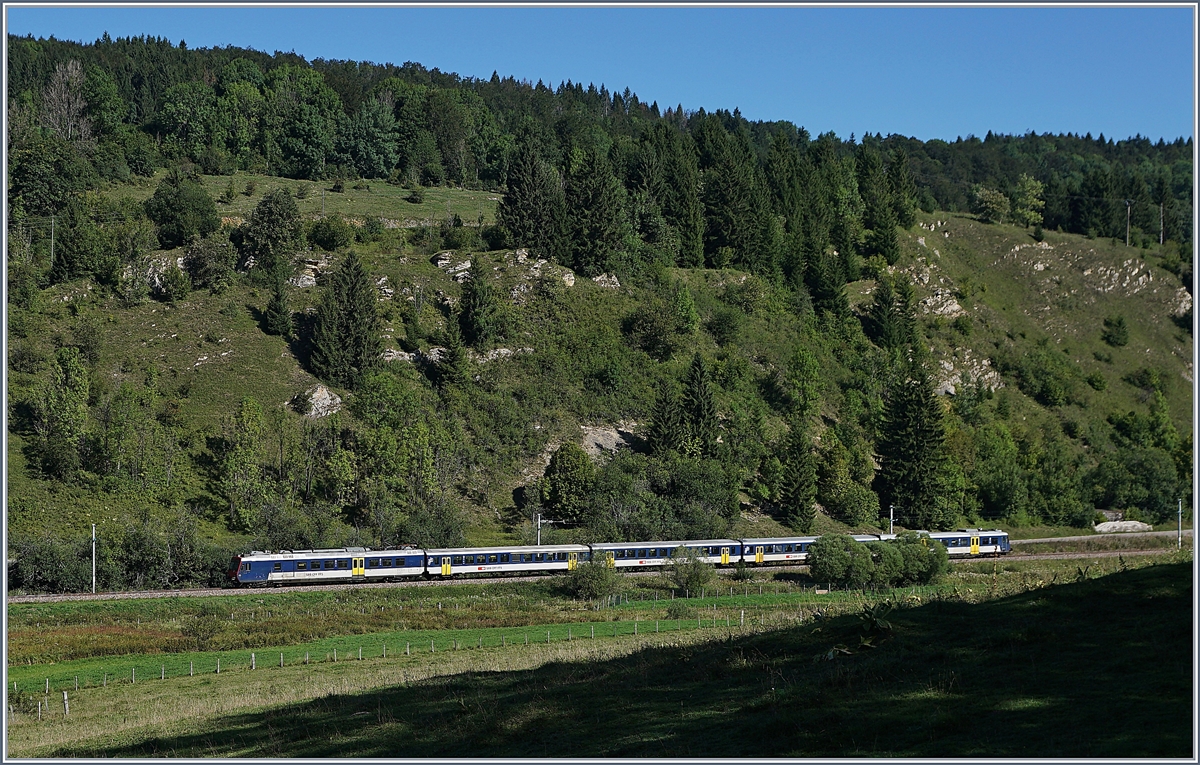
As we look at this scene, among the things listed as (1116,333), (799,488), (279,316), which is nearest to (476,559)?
(799,488)

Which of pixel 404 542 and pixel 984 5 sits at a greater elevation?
pixel 984 5

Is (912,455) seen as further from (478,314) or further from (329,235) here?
(329,235)

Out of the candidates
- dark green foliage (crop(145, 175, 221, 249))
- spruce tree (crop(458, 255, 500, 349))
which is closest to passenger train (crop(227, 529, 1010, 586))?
spruce tree (crop(458, 255, 500, 349))

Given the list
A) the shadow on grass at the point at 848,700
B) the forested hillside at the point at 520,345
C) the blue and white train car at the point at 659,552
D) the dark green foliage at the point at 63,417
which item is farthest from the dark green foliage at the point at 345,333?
the shadow on grass at the point at 848,700

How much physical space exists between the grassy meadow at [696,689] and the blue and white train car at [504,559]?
1964 centimetres

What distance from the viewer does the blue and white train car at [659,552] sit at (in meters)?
70.1

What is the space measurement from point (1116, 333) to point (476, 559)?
103308 mm

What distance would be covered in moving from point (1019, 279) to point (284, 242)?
98654 millimetres

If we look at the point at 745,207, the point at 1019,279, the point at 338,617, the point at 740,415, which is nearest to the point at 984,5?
the point at 338,617

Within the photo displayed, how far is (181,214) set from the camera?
4129 inches

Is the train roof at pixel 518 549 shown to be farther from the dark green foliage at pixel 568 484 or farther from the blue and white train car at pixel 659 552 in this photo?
the dark green foliage at pixel 568 484

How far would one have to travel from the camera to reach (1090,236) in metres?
165

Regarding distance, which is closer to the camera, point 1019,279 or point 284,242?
point 284,242

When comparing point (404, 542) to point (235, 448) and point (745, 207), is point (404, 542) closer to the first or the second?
point (235, 448)
